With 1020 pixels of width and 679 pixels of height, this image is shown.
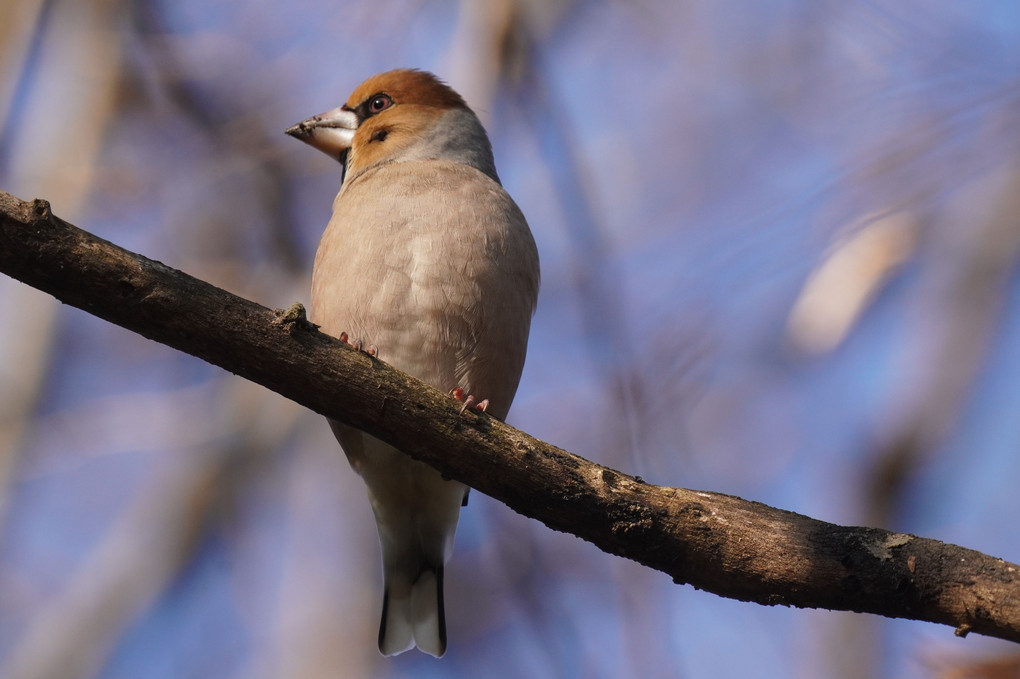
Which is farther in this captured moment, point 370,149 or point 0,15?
point 0,15

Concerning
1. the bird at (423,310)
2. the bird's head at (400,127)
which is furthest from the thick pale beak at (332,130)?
the bird at (423,310)

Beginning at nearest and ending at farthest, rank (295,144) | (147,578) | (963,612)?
(963,612) → (147,578) → (295,144)

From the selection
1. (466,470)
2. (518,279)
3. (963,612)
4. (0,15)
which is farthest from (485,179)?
(0,15)

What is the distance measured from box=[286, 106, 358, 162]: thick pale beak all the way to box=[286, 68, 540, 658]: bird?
2.78 ft

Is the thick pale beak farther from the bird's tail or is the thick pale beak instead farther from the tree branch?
the tree branch

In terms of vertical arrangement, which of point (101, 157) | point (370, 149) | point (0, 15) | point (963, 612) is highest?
point (0, 15)

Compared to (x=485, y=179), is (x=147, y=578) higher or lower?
lower

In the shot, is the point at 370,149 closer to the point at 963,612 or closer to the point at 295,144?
the point at 295,144

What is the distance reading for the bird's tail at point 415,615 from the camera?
16.9ft

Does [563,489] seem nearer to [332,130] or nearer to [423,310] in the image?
[423,310]

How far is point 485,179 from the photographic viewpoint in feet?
16.8

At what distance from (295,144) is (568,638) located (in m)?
→ 4.52

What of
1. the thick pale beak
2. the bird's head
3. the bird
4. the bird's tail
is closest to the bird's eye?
the bird's head

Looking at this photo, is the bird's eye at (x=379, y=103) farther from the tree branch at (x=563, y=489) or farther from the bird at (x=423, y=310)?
the tree branch at (x=563, y=489)
